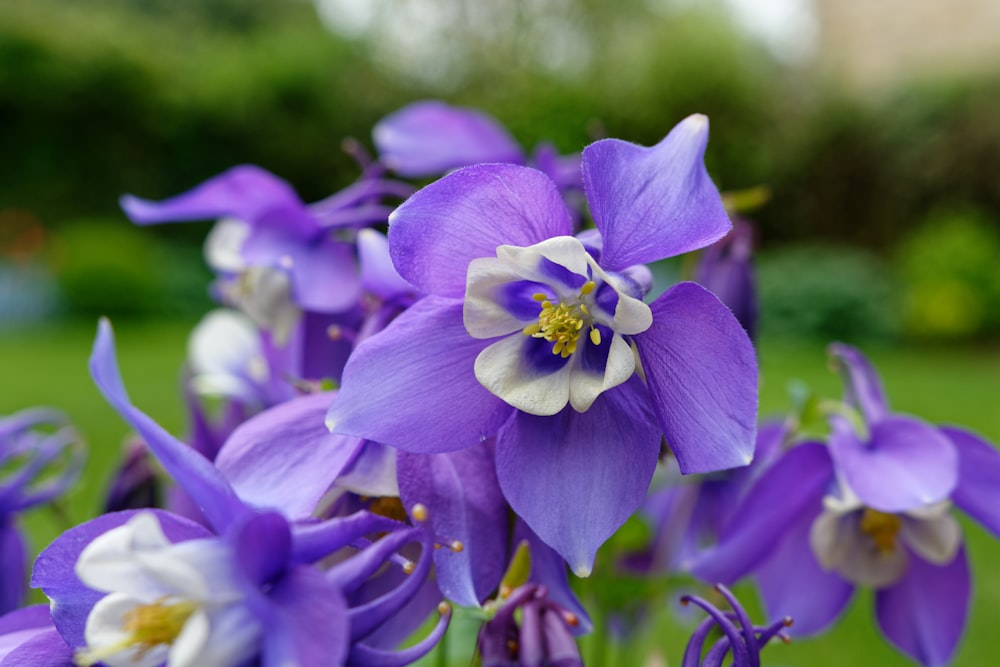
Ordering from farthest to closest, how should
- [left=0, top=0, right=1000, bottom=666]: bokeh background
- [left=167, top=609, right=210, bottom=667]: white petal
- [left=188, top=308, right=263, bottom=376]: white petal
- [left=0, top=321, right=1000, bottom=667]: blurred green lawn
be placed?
[left=0, top=0, right=1000, bottom=666]: bokeh background
[left=0, top=321, right=1000, bottom=667]: blurred green lawn
[left=188, top=308, right=263, bottom=376]: white petal
[left=167, top=609, right=210, bottom=667]: white petal

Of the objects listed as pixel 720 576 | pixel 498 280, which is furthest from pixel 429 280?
pixel 720 576

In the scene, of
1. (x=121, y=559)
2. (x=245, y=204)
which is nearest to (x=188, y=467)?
(x=121, y=559)

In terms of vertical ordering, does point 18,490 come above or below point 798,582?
above

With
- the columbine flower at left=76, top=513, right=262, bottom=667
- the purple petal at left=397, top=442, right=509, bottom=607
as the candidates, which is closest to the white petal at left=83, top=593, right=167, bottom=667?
the columbine flower at left=76, top=513, right=262, bottom=667

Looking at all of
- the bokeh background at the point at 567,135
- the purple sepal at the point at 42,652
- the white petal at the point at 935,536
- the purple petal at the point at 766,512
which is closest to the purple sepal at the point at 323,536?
the purple sepal at the point at 42,652

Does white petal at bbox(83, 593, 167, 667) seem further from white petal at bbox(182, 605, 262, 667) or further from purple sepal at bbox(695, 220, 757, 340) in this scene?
purple sepal at bbox(695, 220, 757, 340)

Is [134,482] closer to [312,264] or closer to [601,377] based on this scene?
[312,264]
